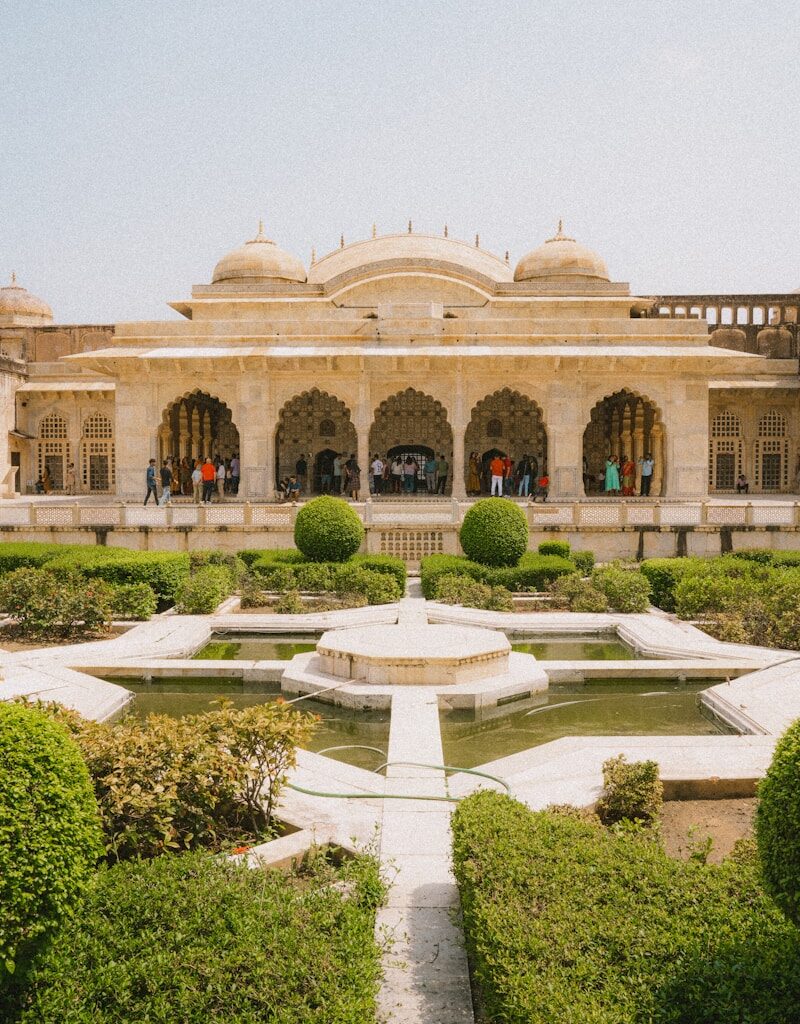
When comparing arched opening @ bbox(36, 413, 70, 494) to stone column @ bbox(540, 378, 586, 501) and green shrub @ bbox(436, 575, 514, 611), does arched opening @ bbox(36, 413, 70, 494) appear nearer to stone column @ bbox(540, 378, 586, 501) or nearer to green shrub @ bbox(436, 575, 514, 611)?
stone column @ bbox(540, 378, 586, 501)

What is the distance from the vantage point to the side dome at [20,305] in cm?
3052

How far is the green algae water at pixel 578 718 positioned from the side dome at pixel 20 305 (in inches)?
1110

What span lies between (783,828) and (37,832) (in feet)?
8.10

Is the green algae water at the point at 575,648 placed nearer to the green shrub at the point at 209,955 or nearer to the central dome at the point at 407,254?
the green shrub at the point at 209,955

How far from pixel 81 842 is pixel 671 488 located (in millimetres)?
17504

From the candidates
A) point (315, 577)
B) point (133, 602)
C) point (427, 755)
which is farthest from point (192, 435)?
point (427, 755)

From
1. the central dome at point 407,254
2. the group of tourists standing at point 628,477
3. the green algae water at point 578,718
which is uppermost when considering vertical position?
the central dome at point 407,254

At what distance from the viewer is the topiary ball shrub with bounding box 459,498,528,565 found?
12.7m

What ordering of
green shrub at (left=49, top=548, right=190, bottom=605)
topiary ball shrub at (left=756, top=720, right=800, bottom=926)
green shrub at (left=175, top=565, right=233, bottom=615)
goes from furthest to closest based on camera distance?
1. green shrub at (left=49, top=548, right=190, bottom=605)
2. green shrub at (left=175, top=565, right=233, bottom=615)
3. topiary ball shrub at (left=756, top=720, right=800, bottom=926)

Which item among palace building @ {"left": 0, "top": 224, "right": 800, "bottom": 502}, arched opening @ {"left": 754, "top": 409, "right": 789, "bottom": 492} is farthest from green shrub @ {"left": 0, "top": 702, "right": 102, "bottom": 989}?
arched opening @ {"left": 754, "top": 409, "right": 789, "bottom": 492}

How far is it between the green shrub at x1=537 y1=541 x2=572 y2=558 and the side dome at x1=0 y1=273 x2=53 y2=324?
23617 mm

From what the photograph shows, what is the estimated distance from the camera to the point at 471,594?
11.6m

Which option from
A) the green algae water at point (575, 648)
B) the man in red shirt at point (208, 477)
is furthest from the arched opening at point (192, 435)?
the green algae water at point (575, 648)

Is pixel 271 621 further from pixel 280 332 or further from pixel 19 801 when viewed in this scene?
pixel 280 332
